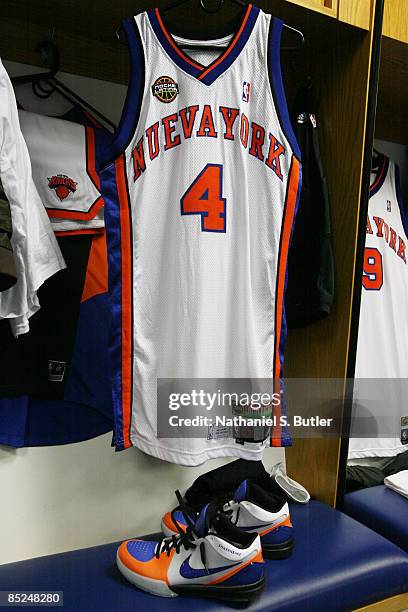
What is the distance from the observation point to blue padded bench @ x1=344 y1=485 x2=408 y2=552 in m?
1.27

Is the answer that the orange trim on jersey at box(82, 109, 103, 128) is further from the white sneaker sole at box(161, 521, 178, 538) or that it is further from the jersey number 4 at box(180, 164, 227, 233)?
the white sneaker sole at box(161, 521, 178, 538)

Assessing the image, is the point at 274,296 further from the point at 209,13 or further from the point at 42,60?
the point at 42,60

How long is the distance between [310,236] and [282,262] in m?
0.24

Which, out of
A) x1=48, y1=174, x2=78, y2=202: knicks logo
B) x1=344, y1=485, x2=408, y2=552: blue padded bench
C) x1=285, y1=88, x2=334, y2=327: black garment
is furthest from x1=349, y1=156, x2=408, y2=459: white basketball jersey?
x1=48, y1=174, x2=78, y2=202: knicks logo

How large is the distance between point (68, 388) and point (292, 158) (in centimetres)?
68

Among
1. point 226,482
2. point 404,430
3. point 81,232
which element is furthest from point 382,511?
point 81,232

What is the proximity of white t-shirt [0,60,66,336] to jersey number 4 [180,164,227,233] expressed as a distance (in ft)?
0.89

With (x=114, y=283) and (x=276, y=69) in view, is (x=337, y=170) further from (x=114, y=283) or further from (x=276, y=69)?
(x=114, y=283)

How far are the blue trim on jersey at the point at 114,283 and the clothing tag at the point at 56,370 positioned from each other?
0.49 feet

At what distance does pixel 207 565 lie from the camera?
98cm

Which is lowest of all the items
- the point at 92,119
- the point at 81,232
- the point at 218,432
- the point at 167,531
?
the point at 167,531

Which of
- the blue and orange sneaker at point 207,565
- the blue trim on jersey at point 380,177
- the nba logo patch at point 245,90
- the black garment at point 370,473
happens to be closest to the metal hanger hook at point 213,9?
the nba logo patch at point 245,90

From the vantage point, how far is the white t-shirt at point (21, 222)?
0.87 meters

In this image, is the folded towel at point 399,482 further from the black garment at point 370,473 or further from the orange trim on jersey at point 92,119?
the orange trim on jersey at point 92,119
